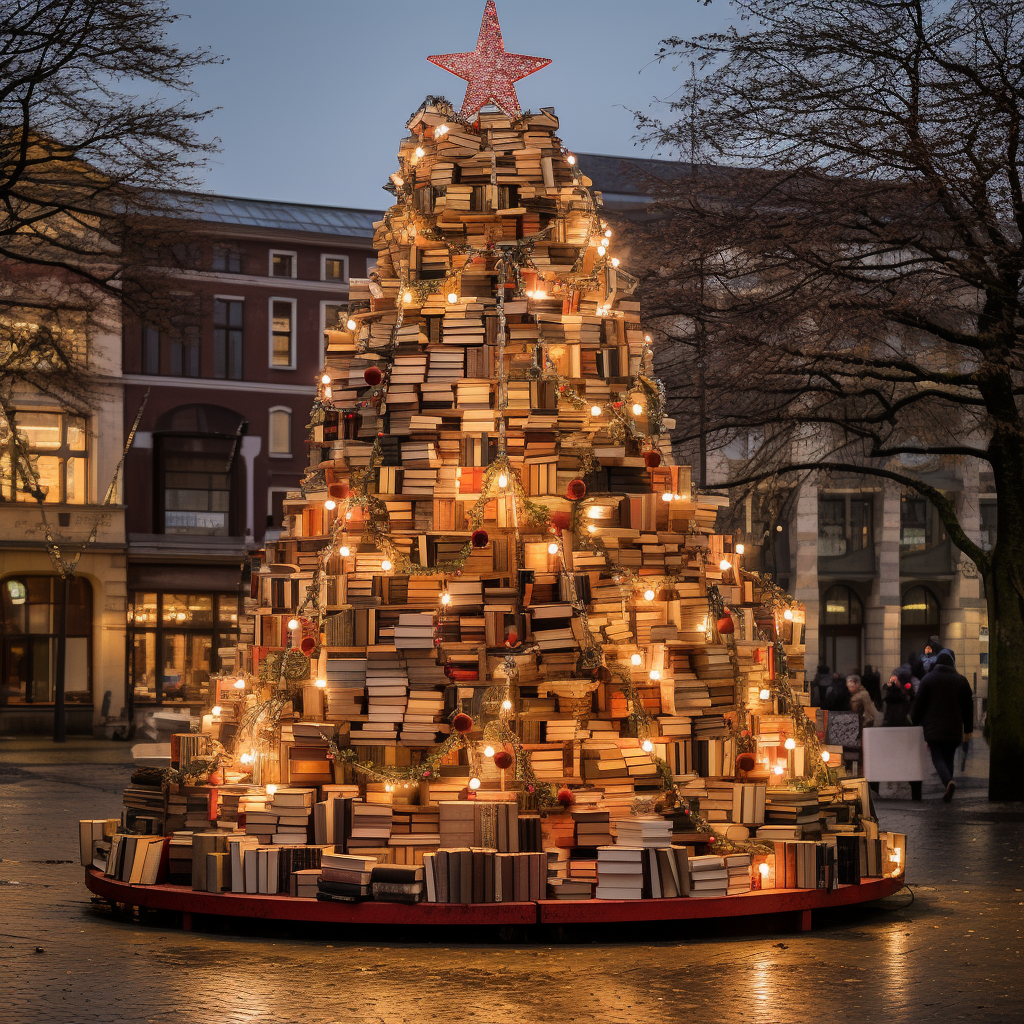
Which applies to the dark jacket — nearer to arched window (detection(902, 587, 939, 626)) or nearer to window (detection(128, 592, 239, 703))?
window (detection(128, 592, 239, 703))

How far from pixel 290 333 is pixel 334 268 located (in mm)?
2273

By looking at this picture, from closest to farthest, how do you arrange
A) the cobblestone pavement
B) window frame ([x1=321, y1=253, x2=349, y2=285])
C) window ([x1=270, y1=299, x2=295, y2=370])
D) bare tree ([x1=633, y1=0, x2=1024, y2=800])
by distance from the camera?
the cobblestone pavement
bare tree ([x1=633, y1=0, x2=1024, y2=800])
window ([x1=270, y1=299, x2=295, y2=370])
window frame ([x1=321, y1=253, x2=349, y2=285])

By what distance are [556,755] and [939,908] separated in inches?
129

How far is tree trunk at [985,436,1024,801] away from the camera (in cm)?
2000

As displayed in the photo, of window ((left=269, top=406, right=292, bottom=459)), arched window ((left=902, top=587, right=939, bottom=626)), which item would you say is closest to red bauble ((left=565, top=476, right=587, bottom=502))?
window ((left=269, top=406, right=292, bottom=459))

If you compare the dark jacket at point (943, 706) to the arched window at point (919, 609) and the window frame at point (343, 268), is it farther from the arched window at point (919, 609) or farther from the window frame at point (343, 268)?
the arched window at point (919, 609)

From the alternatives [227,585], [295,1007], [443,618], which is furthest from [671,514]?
[227,585]

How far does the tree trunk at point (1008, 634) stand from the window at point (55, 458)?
24099 mm

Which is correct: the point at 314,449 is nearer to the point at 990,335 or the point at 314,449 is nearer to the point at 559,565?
the point at 559,565

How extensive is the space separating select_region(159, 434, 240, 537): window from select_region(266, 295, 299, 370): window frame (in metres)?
2.55

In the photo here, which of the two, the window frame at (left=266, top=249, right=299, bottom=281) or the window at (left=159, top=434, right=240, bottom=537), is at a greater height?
the window frame at (left=266, top=249, right=299, bottom=281)

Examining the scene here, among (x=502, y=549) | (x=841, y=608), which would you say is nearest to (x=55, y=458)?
(x=841, y=608)

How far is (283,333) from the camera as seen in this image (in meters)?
41.9

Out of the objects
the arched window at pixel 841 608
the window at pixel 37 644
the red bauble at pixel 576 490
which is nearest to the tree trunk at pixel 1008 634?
the red bauble at pixel 576 490
